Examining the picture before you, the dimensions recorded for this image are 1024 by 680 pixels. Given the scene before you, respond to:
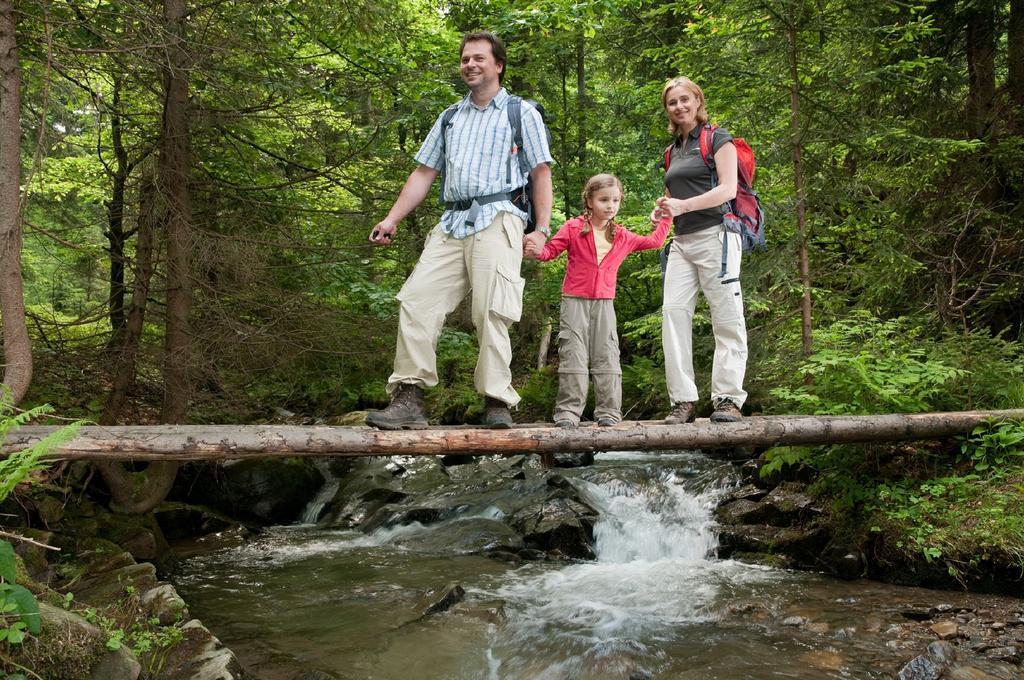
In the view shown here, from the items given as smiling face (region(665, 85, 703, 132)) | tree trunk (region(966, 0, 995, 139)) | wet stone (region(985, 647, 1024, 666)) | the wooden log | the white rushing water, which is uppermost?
tree trunk (region(966, 0, 995, 139))

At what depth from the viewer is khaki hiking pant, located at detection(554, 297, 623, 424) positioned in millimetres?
5938

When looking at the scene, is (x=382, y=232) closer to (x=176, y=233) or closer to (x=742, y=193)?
(x=742, y=193)

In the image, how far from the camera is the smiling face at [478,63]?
5.00m

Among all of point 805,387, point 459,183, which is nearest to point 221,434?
point 459,183

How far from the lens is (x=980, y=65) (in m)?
10.5

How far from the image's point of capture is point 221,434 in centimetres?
495

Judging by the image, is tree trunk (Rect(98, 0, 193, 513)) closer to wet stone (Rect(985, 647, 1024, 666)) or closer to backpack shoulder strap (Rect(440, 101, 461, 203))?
backpack shoulder strap (Rect(440, 101, 461, 203))

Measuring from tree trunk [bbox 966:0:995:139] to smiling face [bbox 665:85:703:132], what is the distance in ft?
22.0

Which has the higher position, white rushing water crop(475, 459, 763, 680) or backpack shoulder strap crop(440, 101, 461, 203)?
backpack shoulder strap crop(440, 101, 461, 203)

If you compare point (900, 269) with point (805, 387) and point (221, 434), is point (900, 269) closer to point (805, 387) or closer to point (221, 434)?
point (805, 387)

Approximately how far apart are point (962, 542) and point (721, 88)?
6.67m

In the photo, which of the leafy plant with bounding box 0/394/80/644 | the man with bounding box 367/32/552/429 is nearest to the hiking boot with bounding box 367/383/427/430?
the man with bounding box 367/32/552/429

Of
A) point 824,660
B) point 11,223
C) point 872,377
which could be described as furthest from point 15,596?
point 872,377

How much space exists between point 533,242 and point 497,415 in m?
1.27
